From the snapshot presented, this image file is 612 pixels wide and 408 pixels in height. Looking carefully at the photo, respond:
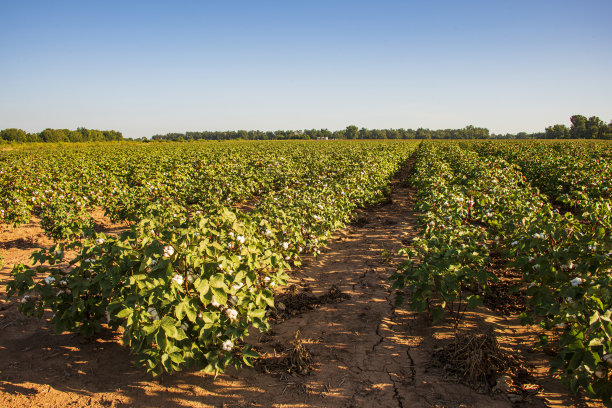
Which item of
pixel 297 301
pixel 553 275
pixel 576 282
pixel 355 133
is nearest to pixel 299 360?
pixel 297 301

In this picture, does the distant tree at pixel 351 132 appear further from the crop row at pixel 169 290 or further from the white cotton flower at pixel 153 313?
the white cotton flower at pixel 153 313

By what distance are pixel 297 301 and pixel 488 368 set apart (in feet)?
8.19

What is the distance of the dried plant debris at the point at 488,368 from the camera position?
9.49 ft

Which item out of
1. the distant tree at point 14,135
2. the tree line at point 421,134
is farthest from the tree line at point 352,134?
the distant tree at point 14,135

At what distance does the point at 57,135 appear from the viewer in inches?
3004

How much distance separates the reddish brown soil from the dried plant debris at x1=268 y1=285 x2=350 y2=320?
0.05ft

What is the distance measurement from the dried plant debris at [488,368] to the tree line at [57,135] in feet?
279

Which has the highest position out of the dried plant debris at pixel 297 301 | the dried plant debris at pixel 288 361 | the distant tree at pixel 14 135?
the distant tree at pixel 14 135

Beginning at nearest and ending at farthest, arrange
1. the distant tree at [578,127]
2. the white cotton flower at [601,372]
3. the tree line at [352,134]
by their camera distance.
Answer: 1. the white cotton flower at [601,372]
2. the distant tree at [578,127]
3. the tree line at [352,134]

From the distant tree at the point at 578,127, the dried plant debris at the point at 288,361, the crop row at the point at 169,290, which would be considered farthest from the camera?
the distant tree at the point at 578,127

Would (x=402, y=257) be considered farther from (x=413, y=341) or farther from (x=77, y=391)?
(x=77, y=391)

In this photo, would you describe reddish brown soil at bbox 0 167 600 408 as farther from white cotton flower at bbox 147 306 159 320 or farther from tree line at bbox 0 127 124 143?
tree line at bbox 0 127 124 143

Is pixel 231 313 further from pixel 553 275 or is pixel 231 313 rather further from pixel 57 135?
pixel 57 135

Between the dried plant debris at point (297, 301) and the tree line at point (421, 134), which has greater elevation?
the tree line at point (421, 134)
